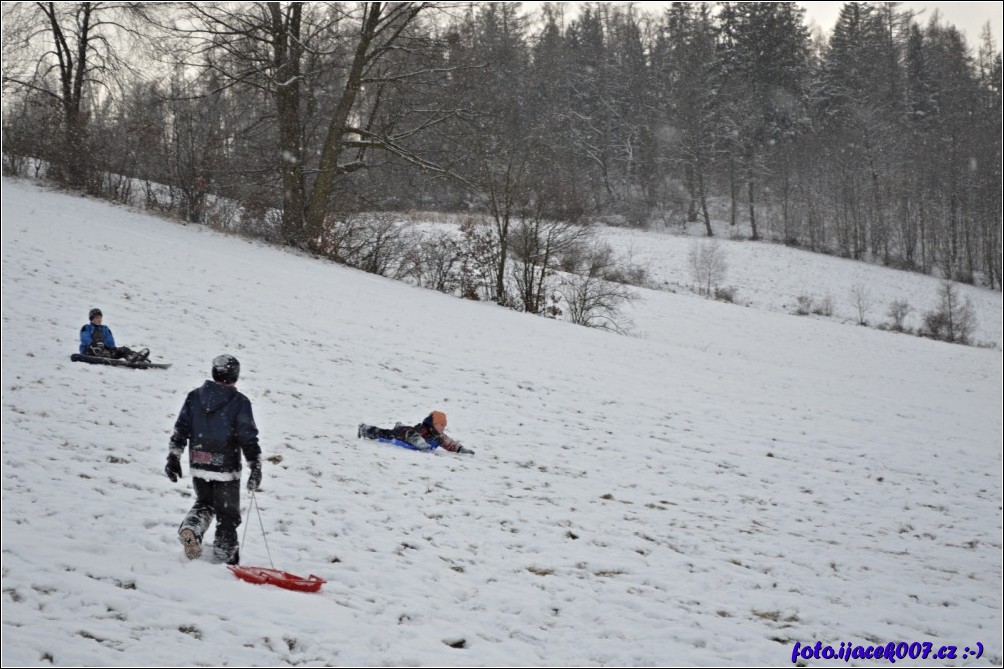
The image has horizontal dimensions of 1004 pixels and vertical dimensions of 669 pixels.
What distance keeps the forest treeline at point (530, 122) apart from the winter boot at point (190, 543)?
69.7 ft

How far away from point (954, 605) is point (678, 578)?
3.26 metres

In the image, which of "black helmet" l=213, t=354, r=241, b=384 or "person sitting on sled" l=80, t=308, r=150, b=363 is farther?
"person sitting on sled" l=80, t=308, r=150, b=363

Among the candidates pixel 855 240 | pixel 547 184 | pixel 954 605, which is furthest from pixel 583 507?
pixel 855 240

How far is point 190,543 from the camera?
17.3 ft

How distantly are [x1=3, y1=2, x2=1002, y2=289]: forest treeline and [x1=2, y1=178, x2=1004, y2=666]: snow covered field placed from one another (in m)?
6.47

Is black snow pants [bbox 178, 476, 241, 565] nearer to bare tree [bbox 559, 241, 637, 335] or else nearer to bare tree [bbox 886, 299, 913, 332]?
bare tree [bbox 559, 241, 637, 335]

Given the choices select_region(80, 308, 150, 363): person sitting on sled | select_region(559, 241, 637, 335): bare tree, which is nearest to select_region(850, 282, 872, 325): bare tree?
select_region(559, 241, 637, 335): bare tree

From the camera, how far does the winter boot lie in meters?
5.23

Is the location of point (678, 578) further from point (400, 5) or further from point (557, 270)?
point (400, 5)

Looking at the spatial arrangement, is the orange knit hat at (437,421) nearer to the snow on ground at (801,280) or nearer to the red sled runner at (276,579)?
the red sled runner at (276,579)

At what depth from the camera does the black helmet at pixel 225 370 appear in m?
5.50

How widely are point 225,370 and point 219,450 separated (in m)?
0.65

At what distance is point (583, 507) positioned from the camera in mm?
8398

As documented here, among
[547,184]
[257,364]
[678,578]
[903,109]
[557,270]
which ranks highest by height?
[903,109]
